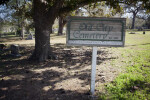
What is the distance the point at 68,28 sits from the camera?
3.62 m

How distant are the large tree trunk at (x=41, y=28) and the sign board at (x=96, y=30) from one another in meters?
3.69

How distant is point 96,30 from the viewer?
359 cm

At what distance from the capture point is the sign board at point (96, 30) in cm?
358

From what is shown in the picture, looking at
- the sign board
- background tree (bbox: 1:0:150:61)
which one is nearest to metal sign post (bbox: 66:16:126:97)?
the sign board

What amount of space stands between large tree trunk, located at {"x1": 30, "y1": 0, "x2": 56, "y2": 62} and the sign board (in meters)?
3.69

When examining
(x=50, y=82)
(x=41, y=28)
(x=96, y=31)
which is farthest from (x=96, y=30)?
(x=41, y=28)

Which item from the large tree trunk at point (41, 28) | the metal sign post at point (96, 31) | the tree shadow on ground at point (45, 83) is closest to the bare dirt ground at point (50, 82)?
the tree shadow on ground at point (45, 83)

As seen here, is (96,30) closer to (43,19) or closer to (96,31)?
(96,31)

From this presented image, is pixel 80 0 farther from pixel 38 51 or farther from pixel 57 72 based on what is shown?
pixel 57 72

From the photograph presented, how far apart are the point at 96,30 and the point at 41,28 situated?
410 cm

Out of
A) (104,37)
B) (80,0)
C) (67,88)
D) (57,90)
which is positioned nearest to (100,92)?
(67,88)

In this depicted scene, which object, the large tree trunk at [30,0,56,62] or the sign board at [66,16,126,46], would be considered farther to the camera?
the large tree trunk at [30,0,56,62]

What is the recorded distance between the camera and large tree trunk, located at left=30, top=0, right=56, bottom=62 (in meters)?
6.83

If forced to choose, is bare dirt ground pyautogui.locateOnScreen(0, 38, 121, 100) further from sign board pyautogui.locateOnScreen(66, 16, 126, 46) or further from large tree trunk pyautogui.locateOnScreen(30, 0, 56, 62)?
sign board pyautogui.locateOnScreen(66, 16, 126, 46)
